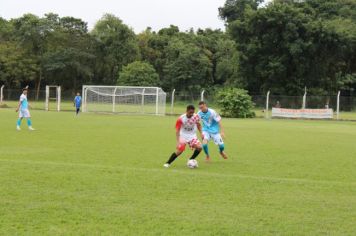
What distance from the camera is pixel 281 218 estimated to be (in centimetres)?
669

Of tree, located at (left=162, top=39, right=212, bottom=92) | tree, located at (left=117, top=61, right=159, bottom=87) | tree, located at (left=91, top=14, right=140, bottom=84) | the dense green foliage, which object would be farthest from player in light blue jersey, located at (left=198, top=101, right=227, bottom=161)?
tree, located at (left=91, top=14, right=140, bottom=84)

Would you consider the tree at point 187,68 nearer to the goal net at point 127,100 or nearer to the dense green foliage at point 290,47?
the dense green foliage at point 290,47

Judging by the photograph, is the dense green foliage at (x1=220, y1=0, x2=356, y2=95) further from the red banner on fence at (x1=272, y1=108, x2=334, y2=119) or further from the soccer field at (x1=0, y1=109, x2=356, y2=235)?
the soccer field at (x1=0, y1=109, x2=356, y2=235)

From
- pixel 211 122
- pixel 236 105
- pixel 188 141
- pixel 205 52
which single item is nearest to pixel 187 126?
pixel 188 141

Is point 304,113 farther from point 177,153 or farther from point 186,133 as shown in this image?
point 177,153

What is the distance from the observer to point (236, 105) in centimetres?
3956

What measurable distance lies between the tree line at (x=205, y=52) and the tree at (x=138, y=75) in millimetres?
124

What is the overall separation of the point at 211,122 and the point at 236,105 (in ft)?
86.8

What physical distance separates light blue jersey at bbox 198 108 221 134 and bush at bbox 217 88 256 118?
26036mm

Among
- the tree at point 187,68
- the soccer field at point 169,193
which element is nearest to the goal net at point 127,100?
the tree at point 187,68

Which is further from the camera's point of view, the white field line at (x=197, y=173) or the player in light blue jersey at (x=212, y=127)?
the player in light blue jersey at (x=212, y=127)

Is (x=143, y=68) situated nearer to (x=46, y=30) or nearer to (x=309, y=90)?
(x=46, y=30)

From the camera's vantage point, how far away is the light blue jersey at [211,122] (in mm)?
13203

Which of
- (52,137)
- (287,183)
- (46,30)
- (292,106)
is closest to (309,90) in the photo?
(292,106)
